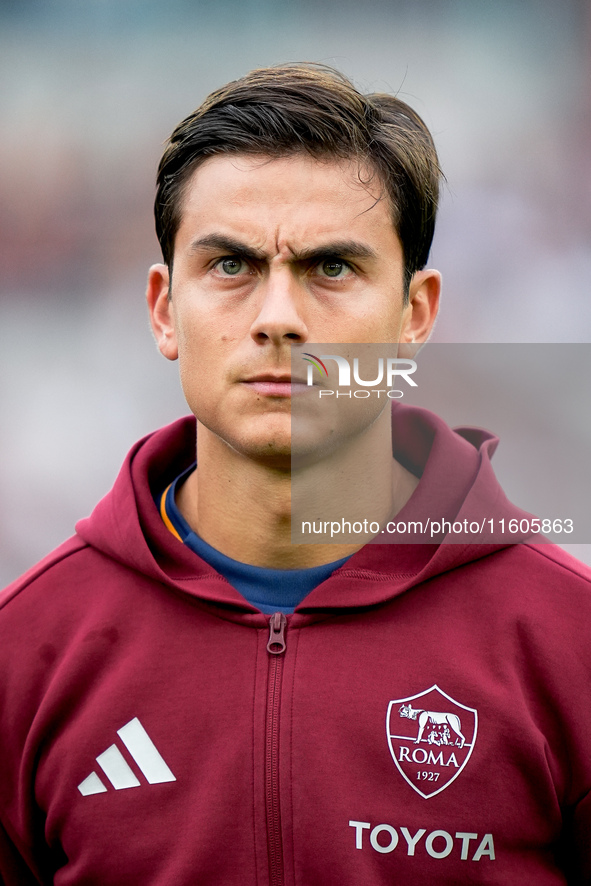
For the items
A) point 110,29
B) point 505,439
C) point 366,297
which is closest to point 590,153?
point 505,439

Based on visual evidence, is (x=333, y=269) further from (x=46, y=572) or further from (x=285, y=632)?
(x=46, y=572)

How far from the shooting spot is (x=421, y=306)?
1758 millimetres

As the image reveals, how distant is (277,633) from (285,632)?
15 millimetres

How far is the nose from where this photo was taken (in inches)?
57.4

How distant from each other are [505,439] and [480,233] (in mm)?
928

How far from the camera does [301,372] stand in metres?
1.46

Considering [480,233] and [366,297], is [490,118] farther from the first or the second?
[366,297]

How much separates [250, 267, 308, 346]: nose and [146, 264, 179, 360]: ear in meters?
0.27

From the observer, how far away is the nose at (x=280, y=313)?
1458mm

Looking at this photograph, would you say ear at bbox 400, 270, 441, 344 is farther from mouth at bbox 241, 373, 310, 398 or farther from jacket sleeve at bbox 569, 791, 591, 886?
jacket sleeve at bbox 569, 791, 591, 886

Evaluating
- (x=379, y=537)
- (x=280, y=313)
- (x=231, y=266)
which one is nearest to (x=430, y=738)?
(x=379, y=537)

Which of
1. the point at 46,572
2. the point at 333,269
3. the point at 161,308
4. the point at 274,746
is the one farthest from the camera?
the point at 161,308

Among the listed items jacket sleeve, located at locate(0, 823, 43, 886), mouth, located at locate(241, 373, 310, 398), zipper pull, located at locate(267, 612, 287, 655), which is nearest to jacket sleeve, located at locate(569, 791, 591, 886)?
zipper pull, located at locate(267, 612, 287, 655)

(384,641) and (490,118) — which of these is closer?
(384,641)
